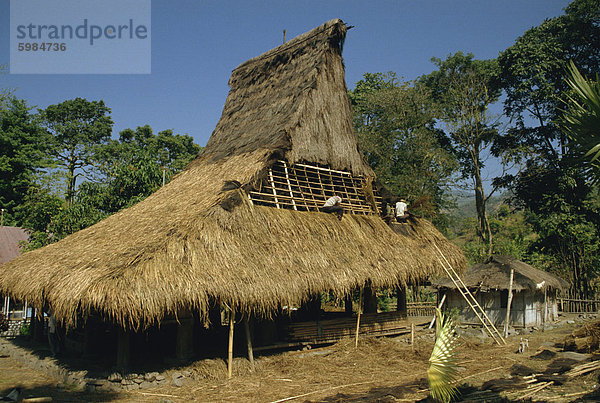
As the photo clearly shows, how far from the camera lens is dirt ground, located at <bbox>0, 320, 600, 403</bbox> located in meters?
7.32

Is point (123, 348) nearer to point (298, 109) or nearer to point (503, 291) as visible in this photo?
point (298, 109)

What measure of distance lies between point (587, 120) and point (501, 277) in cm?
1246

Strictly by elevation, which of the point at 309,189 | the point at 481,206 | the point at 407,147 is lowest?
the point at 309,189

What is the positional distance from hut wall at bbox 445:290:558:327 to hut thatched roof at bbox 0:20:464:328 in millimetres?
5676

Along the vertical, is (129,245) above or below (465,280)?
above

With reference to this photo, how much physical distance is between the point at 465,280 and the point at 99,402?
13747mm

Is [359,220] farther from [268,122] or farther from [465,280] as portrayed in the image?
[465,280]

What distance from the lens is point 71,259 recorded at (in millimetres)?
9281

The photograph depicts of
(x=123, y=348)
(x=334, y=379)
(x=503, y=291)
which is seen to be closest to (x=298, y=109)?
(x=334, y=379)

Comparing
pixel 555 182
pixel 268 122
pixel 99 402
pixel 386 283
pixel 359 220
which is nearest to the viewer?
pixel 99 402

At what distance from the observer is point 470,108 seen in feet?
91.0

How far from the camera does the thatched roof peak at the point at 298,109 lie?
12016mm

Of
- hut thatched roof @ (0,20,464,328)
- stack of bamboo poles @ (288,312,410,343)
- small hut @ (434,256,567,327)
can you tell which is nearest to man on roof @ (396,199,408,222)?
hut thatched roof @ (0,20,464,328)

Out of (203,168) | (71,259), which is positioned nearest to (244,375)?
(71,259)
